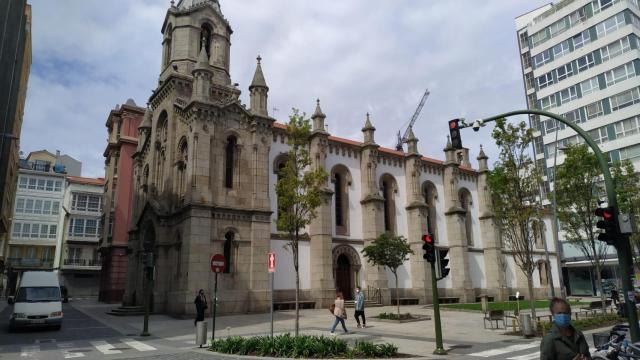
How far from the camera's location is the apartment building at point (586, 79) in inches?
1671

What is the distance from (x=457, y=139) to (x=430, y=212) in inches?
1036

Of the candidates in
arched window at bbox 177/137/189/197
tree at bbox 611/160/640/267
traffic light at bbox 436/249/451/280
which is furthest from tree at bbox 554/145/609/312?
arched window at bbox 177/137/189/197

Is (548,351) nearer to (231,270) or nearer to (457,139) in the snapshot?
(457,139)

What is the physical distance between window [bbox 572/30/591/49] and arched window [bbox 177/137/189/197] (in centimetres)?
4197

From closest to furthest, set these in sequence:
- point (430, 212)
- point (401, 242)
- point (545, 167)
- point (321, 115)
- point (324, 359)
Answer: point (324, 359), point (401, 242), point (321, 115), point (430, 212), point (545, 167)

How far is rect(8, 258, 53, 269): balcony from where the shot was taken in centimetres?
5936

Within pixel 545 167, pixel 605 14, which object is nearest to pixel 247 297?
pixel 545 167

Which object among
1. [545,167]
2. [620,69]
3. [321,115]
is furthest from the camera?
[545,167]

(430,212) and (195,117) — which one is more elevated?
(195,117)

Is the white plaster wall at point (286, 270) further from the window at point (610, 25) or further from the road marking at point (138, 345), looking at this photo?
the window at point (610, 25)

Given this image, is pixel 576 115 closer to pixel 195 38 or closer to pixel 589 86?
pixel 589 86

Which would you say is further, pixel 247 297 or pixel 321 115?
pixel 321 115

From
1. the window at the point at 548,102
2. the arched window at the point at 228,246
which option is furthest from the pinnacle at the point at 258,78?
the window at the point at 548,102

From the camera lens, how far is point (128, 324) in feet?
73.9
